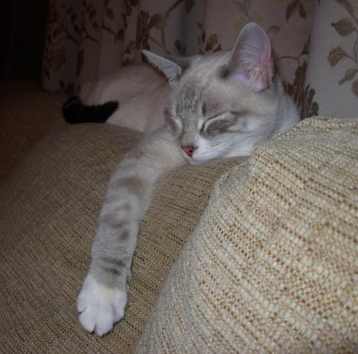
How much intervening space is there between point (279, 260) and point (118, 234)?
0.52m

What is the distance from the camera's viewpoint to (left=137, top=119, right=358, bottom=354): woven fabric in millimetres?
393

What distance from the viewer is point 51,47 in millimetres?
2521

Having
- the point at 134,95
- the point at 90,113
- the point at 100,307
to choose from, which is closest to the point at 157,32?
the point at 134,95

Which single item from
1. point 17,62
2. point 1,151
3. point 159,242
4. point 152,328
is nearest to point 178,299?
point 152,328

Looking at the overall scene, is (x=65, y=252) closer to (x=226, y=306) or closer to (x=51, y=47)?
(x=226, y=306)

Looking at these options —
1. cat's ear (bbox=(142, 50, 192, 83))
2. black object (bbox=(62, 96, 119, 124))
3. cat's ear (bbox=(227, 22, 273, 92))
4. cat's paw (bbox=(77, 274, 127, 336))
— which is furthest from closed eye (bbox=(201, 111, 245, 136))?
black object (bbox=(62, 96, 119, 124))

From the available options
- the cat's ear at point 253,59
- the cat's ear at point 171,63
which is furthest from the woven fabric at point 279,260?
the cat's ear at point 171,63

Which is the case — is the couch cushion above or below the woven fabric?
below

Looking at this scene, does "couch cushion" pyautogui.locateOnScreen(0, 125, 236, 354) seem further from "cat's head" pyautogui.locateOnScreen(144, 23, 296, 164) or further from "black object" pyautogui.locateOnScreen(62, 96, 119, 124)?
"black object" pyautogui.locateOnScreen(62, 96, 119, 124)

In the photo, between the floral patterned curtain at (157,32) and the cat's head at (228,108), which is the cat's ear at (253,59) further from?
the floral patterned curtain at (157,32)

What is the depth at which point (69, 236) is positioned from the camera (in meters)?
0.99

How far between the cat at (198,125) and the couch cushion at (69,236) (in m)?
0.06

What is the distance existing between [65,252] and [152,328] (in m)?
0.45

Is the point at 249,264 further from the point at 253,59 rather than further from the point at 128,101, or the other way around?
the point at 128,101
